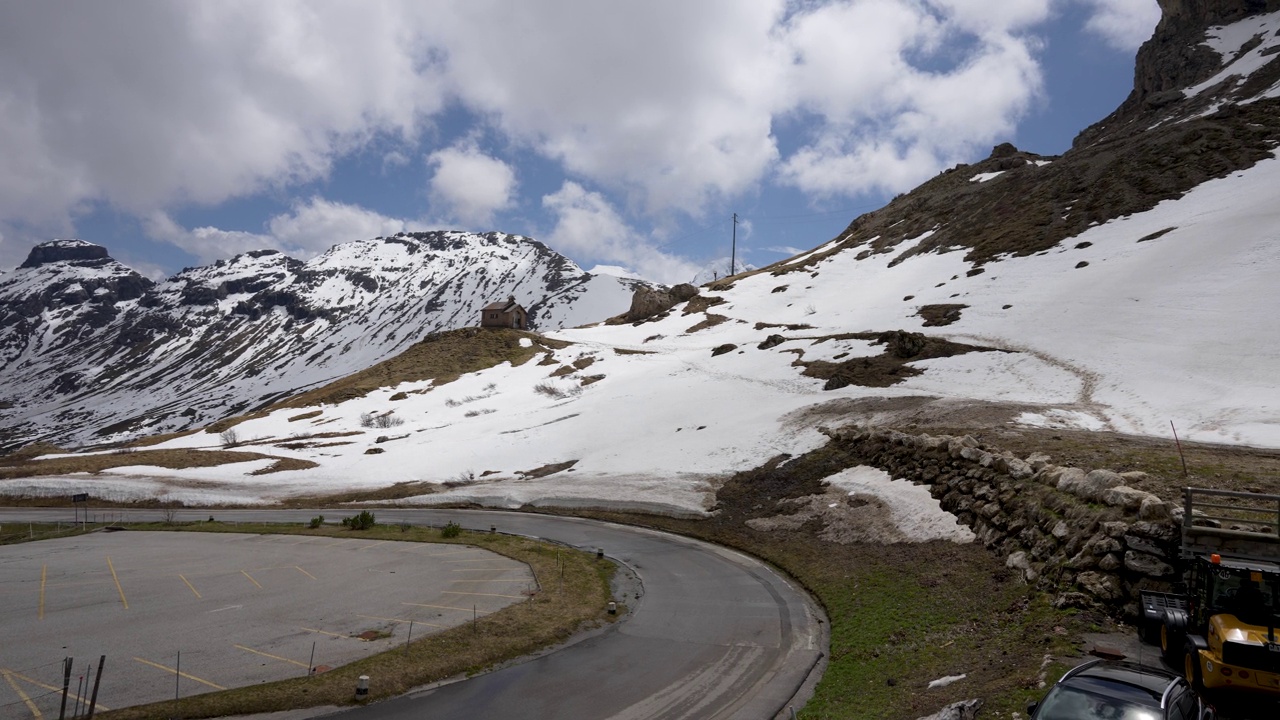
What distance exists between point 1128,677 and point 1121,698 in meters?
0.72

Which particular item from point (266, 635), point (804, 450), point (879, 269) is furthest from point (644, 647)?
point (879, 269)

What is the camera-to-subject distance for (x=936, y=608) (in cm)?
1759

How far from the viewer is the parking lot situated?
16438mm

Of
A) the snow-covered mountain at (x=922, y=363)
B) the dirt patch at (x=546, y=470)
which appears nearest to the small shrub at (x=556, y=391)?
the snow-covered mountain at (x=922, y=363)

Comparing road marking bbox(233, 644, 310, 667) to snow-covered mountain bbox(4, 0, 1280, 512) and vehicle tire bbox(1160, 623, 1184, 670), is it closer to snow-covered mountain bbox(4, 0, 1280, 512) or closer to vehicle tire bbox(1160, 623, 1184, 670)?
vehicle tire bbox(1160, 623, 1184, 670)

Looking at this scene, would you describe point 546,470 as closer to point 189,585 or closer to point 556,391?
point 556,391

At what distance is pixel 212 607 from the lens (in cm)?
2234

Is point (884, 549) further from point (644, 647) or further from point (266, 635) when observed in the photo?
point (266, 635)

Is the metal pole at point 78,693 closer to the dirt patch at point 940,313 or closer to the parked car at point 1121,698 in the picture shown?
the parked car at point 1121,698

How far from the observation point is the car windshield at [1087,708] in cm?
814

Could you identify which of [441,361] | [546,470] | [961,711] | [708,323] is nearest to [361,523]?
[546,470]

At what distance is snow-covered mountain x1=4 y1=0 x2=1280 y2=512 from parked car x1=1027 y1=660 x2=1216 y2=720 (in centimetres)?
2362

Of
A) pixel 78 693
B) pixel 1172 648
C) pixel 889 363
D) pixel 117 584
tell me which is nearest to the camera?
pixel 1172 648

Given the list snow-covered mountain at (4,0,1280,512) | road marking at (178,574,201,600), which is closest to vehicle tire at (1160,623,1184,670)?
snow-covered mountain at (4,0,1280,512)
